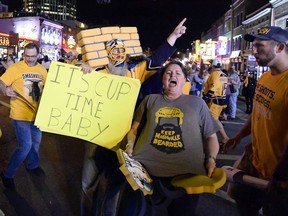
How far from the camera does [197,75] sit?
48.1 feet

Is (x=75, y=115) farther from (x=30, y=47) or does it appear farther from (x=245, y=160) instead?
(x=30, y=47)

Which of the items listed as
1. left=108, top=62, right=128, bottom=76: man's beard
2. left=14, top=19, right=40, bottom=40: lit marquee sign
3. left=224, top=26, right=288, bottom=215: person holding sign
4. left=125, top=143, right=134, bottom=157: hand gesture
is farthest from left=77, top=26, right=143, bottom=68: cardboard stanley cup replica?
left=14, top=19, right=40, bottom=40: lit marquee sign

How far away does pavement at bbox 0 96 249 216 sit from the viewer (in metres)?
4.34

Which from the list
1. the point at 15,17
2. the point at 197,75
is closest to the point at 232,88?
the point at 197,75

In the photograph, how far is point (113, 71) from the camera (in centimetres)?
354

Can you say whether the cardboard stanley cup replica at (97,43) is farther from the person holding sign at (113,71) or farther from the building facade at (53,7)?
the building facade at (53,7)

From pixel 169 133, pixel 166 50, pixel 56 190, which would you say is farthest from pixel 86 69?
pixel 56 190

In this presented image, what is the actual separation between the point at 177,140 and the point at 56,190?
2802mm

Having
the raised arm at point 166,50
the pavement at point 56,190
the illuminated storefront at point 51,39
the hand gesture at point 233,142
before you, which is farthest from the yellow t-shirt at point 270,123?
the illuminated storefront at point 51,39

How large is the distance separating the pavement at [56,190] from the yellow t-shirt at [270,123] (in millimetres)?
1652

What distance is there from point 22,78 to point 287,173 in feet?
12.3

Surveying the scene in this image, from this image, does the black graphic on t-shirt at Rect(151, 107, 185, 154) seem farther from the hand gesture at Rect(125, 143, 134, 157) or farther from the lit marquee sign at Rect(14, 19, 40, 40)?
the lit marquee sign at Rect(14, 19, 40, 40)

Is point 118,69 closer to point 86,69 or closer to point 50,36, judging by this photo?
point 86,69

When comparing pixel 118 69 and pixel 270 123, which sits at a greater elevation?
pixel 118 69
